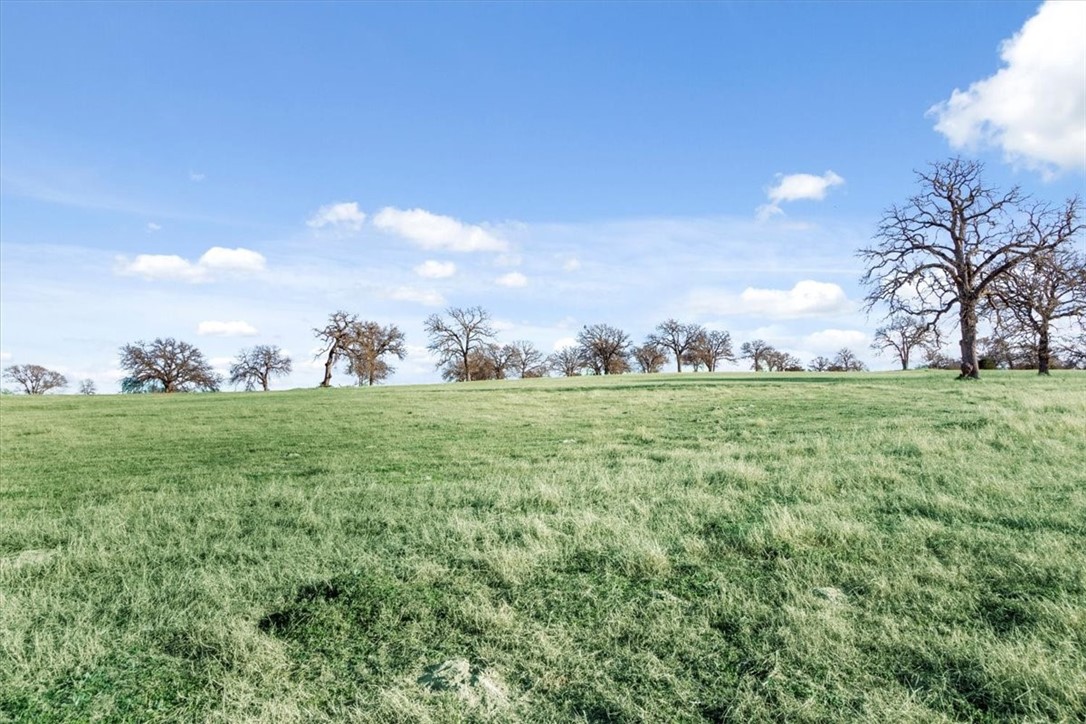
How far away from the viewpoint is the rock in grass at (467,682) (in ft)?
12.5

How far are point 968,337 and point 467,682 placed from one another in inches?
1688

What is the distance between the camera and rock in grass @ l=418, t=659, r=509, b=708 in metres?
3.80

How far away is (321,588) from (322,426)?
16.4 metres

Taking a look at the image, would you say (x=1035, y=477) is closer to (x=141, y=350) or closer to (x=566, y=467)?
(x=566, y=467)

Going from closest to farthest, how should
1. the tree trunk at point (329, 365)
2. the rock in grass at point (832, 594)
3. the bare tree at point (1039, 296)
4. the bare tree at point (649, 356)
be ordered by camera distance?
the rock in grass at point (832, 594), the bare tree at point (1039, 296), the tree trunk at point (329, 365), the bare tree at point (649, 356)

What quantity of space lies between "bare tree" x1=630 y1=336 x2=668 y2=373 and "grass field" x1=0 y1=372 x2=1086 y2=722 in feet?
305

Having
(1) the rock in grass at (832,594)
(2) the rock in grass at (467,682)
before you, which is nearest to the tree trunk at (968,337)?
(1) the rock in grass at (832,594)

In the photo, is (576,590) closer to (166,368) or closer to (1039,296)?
(1039,296)

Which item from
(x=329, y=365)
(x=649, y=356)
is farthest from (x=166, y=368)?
(x=649, y=356)

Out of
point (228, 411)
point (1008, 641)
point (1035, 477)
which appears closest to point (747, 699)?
point (1008, 641)

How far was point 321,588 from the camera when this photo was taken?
5.61m

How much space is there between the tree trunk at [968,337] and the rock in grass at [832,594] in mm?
39383

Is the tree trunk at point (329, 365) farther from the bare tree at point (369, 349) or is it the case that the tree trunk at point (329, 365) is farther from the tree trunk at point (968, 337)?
the tree trunk at point (968, 337)

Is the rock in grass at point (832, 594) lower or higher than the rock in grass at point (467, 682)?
higher
